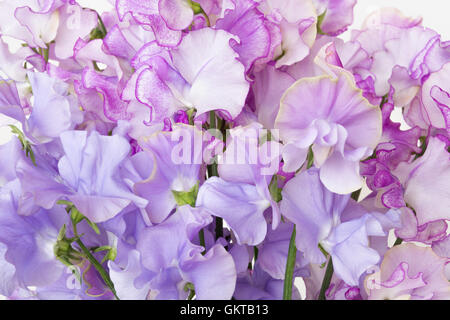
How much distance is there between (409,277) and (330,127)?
162mm

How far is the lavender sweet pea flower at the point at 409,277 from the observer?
60cm

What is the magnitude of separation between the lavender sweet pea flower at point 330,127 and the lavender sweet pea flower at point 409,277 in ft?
0.30

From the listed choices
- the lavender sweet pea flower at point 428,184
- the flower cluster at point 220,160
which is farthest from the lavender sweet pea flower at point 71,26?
the lavender sweet pea flower at point 428,184

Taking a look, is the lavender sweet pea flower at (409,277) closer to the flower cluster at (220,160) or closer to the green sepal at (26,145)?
the flower cluster at (220,160)

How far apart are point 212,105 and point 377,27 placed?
0.23m

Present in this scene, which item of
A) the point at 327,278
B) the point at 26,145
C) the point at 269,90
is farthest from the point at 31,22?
the point at 327,278

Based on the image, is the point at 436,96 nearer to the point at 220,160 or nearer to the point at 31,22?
the point at 220,160

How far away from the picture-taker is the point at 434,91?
2.10ft

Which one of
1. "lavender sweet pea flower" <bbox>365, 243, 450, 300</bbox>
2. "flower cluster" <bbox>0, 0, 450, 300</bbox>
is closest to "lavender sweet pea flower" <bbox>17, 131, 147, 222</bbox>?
"flower cluster" <bbox>0, 0, 450, 300</bbox>

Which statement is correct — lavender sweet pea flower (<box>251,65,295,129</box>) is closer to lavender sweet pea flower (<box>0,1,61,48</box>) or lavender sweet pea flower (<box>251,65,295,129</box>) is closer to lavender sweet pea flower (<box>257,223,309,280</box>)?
lavender sweet pea flower (<box>257,223,309,280</box>)

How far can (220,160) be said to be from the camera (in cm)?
58

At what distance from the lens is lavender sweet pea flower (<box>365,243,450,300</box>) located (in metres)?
0.60
